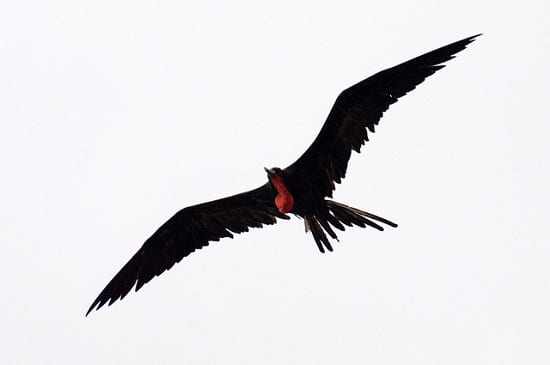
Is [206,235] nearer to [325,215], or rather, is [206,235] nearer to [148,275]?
[148,275]

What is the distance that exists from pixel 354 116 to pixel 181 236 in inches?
106

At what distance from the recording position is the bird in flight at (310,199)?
13.6 m

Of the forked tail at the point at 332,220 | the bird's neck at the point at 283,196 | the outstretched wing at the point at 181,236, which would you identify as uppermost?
the outstretched wing at the point at 181,236

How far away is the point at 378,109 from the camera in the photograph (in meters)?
13.7

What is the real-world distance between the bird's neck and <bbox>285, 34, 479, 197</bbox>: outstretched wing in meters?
0.15

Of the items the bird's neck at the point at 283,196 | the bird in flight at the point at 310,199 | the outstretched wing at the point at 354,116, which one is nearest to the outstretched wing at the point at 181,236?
the bird in flight at the point at 310,199

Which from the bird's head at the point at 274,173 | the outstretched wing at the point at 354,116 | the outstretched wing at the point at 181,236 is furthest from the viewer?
the outstretched wing at the point at 181,236

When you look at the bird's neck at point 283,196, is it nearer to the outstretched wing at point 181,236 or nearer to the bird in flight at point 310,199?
the bird in flight at point 310,199

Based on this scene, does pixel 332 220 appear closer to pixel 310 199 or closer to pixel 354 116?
pixel 310 199

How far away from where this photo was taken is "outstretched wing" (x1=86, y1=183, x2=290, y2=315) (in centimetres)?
1531

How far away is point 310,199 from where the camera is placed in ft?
46.7

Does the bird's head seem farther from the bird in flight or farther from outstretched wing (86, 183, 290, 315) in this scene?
outstretched wing (86, 183, 290, 315)

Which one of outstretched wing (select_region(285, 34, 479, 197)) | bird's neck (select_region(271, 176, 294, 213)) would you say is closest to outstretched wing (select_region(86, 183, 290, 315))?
bird's neck (select_region(271, 176, 294, 213))

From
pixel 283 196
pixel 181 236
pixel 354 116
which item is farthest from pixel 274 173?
pixel 181 236
